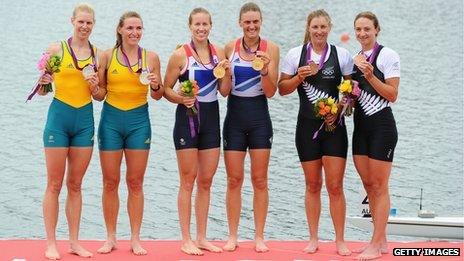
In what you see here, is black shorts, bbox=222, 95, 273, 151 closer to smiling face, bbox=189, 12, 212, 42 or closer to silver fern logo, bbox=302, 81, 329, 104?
silver fern logo, bbox=302, 81, 329, 104

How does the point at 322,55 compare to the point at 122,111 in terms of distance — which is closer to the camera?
the point at 122,111

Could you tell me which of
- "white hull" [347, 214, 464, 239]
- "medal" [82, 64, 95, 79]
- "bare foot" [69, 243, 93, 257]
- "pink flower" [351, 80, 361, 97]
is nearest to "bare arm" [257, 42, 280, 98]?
"pink flower" [351, 80, 361, 97]

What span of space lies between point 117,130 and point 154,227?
26.1 ft

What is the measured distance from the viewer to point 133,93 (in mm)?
8539

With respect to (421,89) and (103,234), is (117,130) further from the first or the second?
(421,89)

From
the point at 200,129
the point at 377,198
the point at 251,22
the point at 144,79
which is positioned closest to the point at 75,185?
the point at 144,79

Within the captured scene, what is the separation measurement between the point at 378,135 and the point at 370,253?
3.82 feet

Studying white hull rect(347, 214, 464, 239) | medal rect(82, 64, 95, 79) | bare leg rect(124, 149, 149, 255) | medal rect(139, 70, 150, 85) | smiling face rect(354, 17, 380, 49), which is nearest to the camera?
medal rect(82, 64, 95, 79)

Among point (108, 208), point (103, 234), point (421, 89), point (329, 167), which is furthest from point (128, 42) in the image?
point (421, 89)

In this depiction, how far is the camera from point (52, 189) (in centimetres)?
845

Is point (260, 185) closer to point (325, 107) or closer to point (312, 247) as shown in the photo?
point (312, 247)

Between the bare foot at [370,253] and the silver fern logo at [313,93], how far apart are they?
155 centimetres

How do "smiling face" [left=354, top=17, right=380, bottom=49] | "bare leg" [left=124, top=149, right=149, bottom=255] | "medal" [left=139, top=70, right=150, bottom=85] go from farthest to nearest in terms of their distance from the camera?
1. "bare leg" [left=124, top=149, right=149, bottom=255]
2. "smiling face" [left=354, top=17, right=380, bottom=49]
3. "medal" [left=139, top=70, right=150, bottom=85]

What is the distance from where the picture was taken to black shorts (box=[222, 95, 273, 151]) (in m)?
8.76
